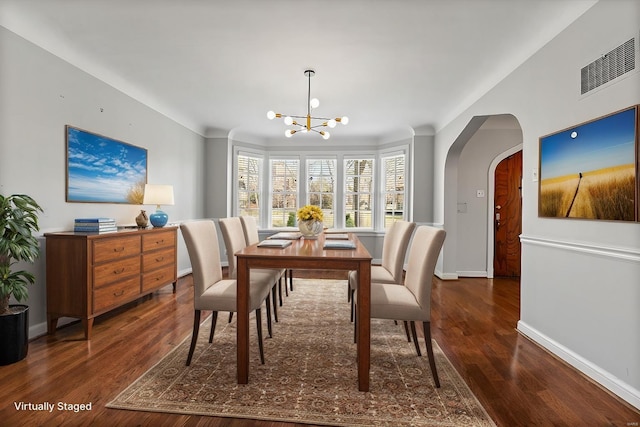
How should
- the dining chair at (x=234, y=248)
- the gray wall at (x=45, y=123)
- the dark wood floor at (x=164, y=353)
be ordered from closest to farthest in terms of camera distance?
the dark wood floor at (x=164, y=353)
the gray wall at (x=45, y=123)
the dining chair at (x=234, y=248)

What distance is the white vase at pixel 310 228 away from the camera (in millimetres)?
3025

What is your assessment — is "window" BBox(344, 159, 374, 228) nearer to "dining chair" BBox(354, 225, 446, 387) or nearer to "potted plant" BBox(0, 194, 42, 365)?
"dining chair" BBox(354, 225, 446, 387)

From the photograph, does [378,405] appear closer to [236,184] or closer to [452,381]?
[452,381]

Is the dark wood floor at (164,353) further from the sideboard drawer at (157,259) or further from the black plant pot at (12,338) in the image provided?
the sideboard drawer at (157,259)

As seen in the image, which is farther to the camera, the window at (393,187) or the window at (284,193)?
the window at (284,193)

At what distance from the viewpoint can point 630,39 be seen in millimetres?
1842

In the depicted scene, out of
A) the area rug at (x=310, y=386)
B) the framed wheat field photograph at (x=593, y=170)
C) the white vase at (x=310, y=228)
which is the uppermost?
the framed wheat field photograph at (x=593, y=170)

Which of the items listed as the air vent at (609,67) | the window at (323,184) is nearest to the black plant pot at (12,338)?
the air vent at (609,67)

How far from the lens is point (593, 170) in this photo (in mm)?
2098

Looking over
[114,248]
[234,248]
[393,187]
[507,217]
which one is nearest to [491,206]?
[507,217]

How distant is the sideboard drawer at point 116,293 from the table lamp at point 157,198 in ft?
2.65

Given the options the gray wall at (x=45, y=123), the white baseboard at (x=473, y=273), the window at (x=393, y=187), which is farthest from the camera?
the window at (x=393, y=187)

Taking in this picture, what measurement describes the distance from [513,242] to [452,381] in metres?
3.98

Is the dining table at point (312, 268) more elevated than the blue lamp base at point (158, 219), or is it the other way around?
the blue lamp base at point (158, 219)
